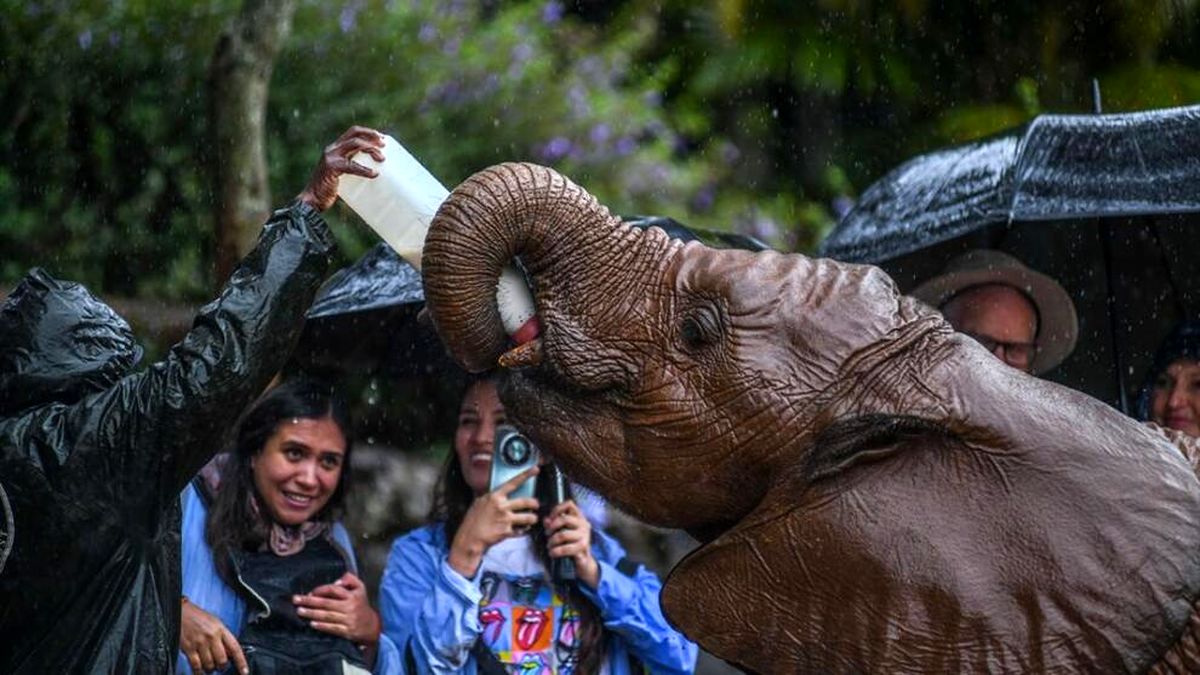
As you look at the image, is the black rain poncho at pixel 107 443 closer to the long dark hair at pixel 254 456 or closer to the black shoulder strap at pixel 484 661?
the long dark hair at pixel 254 456

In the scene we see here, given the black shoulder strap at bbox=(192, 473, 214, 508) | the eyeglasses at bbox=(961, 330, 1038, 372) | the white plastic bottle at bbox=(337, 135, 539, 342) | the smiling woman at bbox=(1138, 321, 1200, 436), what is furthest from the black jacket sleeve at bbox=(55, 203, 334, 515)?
the smiling woman at bbox=(1138, 321, 1200, 436)

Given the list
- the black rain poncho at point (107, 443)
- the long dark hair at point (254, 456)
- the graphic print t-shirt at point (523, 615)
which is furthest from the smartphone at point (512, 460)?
Answer: the black rain poncho at point (107, 443)

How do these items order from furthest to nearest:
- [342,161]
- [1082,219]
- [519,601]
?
[1082,219], [519,601], [342,161]

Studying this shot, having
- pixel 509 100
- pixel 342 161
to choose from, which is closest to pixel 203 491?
pixel 342 161

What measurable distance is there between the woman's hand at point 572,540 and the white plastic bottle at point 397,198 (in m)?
1.74

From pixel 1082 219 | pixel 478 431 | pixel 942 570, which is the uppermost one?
pixel 1082 219

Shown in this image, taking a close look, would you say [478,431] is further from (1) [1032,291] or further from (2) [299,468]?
(1) [1032,291]

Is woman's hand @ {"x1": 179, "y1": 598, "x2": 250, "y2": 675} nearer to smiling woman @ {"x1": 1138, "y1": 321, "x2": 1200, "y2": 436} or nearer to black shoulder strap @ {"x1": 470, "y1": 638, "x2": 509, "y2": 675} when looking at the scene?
black shoulder strap @ {"x1": 470, "y1": 638, "x2": 509, "y2": 675}

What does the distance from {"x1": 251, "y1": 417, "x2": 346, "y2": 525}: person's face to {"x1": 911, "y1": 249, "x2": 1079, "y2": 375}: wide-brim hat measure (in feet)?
6.21

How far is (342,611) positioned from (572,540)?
65cm

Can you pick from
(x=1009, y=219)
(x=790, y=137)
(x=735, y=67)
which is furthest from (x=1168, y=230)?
(x=790, y=137)

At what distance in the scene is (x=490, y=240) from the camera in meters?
3.08

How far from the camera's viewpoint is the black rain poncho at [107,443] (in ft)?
12.7

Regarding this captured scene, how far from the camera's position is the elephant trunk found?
3.08m
